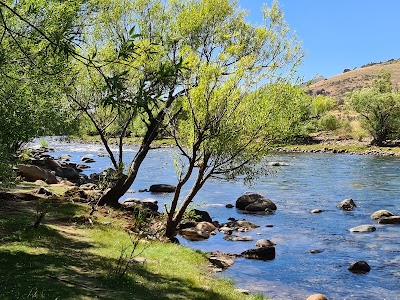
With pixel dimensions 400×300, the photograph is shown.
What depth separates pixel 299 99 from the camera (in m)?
17.2

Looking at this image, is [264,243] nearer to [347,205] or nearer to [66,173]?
[347,205]

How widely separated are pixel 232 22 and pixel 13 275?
48.0ft

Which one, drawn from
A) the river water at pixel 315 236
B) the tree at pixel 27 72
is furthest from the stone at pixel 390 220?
the tree at pixel 27 72

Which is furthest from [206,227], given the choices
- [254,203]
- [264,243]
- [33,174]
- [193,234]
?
[33,174]

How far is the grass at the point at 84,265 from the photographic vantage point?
32.8 feet

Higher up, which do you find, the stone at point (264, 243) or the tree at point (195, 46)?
the tree at point (195, 46)

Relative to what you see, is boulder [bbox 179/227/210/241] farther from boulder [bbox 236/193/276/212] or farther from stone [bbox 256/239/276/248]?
boulder [bbox 236/193/276/212]

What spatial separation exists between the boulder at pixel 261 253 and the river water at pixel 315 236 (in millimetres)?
333

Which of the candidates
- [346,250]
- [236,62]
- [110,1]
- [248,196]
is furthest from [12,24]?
[248,196]

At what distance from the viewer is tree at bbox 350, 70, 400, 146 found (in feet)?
260

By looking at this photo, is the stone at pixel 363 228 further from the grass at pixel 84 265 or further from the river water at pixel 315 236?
the grass at pixel 84 265

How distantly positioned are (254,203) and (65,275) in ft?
67.9

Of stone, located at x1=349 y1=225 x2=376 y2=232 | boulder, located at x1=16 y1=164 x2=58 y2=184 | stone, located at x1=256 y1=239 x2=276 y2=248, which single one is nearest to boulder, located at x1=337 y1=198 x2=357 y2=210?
stone, located at x1=349 y1=225 x2=376 y2=232

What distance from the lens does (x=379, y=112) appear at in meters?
80.0
